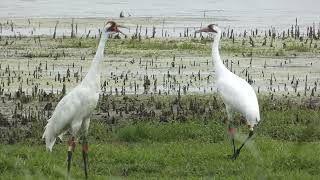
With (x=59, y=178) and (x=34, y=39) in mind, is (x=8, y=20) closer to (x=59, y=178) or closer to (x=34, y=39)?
(x=34, y=39)

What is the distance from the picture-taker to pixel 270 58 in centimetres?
2172

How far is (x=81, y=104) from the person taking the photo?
10516 mm

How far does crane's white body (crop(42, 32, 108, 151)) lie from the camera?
10445 mm

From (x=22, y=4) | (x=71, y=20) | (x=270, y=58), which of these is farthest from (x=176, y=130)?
(x=22, y=4)

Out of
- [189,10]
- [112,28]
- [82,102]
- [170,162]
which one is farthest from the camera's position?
[189,10]

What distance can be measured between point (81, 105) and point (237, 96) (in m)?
2.63

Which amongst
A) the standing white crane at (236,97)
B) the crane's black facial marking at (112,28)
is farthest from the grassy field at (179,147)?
the crane's black facial marking at (112,28)

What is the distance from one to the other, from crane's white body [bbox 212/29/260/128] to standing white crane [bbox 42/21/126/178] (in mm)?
2331

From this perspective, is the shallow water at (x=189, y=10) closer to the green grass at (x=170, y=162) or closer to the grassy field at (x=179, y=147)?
the grassy field at (x=179, y=147)

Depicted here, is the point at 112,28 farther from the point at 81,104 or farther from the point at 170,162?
the point at 170,162

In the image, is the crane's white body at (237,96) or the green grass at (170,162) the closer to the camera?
the green grass at (170,162)

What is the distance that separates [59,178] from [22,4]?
96.3 feet

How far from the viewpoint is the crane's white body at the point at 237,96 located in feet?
39.1

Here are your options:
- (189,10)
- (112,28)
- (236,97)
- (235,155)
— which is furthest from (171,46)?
(189,10)
